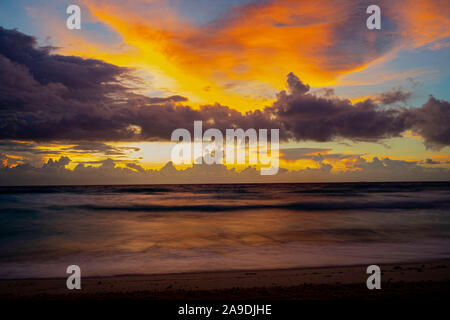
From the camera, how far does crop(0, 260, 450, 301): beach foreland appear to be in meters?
6.05

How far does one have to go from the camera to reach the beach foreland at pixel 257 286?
605 cm

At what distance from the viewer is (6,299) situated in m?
6.31

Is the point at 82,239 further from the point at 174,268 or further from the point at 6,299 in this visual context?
the point at 6,299

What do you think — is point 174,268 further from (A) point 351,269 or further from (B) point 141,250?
(A) point 351,269

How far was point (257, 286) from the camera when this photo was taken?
23.0 ft

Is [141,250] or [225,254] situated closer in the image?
[225,254]
